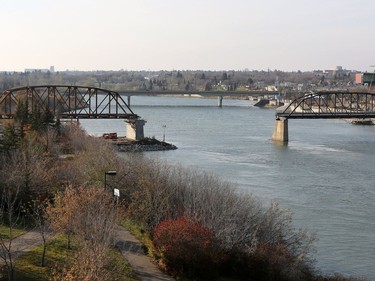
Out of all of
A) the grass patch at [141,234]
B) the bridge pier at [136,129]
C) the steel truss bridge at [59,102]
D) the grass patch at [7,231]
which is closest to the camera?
the grass patch at [141,234]

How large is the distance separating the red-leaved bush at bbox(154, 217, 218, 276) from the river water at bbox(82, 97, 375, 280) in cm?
467

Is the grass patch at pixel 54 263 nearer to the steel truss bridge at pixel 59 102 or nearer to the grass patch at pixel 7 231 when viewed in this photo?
the grass patch at pixel 7 231

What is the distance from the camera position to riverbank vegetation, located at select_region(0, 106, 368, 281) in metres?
15.5

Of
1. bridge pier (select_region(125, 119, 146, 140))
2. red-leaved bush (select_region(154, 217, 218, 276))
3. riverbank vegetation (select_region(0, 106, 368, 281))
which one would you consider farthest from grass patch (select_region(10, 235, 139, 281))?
bridge pier (select_region(125, 119, 146, 140))

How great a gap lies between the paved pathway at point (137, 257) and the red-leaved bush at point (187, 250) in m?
0.39

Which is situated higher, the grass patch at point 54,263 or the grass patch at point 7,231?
the grass patch at point 7,231

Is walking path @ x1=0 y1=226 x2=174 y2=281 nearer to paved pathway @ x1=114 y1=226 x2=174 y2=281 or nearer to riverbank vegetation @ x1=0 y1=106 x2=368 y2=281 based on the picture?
paved pathway @ x1=114 y1=226 x2=174 y2=281

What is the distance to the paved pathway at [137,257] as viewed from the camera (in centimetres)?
1588

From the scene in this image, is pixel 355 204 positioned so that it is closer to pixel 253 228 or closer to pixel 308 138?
pixel 253 228

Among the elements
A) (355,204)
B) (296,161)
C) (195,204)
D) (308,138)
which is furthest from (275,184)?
(308,138)

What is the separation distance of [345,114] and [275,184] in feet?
118

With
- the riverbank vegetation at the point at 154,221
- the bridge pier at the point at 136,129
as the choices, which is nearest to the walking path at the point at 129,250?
the riverbank vegetation at the point at 154,221

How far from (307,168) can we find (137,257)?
2497cm

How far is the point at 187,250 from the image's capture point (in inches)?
646
